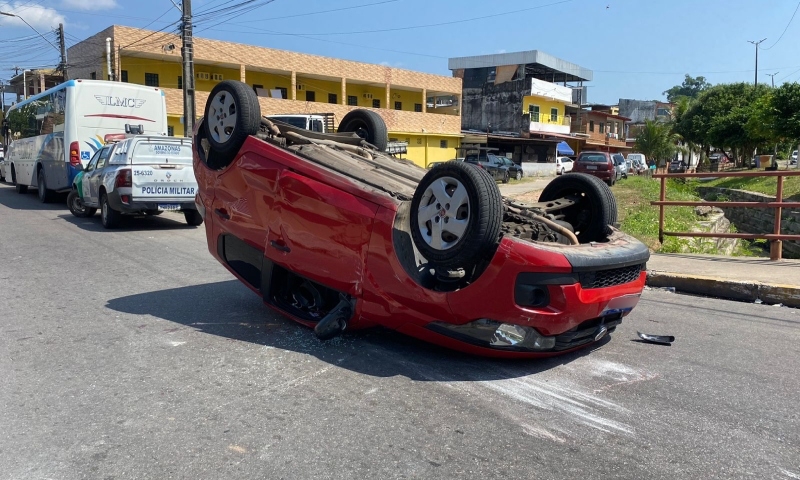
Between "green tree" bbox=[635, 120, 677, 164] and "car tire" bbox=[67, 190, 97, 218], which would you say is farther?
"green tree" bbox=[635, 120, 677, 164]

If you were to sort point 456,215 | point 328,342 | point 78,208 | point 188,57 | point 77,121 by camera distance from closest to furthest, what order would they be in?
point 456,215
point 328,342
point 78,208
point 77,121
point 188,57

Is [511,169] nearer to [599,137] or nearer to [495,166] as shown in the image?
[495,166]

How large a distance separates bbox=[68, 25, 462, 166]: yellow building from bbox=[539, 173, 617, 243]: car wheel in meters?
25.9

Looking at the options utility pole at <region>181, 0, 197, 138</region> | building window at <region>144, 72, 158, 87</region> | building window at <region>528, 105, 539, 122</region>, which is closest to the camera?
utility pole at <region>181, 0, 197, 138</region>

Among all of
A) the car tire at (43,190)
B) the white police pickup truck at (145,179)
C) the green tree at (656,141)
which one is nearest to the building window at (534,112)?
the green tree at (656,141)

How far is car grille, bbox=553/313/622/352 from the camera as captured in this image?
4.33 m

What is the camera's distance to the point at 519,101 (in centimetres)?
4881

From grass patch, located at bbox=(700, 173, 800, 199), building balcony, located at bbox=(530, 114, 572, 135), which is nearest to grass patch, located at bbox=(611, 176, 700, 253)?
grass patch, located at bbox=(700, 173, 800, 199)

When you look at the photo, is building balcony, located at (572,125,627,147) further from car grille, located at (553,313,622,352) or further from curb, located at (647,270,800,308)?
car grille, located at (553,313,622,352)

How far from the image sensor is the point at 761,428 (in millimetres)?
3615

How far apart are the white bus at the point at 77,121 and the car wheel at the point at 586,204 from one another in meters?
14.2

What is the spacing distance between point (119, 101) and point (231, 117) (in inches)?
507

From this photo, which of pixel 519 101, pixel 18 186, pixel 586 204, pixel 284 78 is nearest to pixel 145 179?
pixel 586 204

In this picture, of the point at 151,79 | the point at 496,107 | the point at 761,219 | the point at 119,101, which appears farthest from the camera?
the point at 496,107
